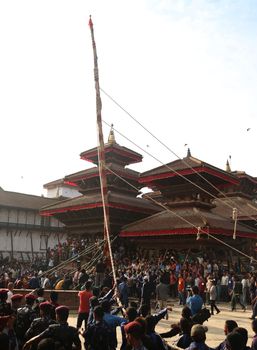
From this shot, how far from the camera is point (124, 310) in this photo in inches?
318

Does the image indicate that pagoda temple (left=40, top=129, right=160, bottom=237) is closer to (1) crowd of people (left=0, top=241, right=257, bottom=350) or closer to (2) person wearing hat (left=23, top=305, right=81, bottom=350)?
(1) crowd of people (left=0, top=241, right=257, bottom=350)

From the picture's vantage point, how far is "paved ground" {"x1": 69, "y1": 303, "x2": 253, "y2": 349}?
11798 mm

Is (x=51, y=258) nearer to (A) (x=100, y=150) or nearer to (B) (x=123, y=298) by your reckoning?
(B) (x=123, y=298)

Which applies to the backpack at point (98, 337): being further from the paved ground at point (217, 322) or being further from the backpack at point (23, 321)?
the paved ground at point (217, 322)

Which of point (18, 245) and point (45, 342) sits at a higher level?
point (18, 245)

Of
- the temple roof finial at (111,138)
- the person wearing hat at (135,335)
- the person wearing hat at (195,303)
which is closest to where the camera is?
the person wearing hat at (135,335)

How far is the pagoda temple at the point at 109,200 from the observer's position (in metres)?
29.3

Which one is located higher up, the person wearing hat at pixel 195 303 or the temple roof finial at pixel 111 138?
the temple roof finial at pixel 111 138

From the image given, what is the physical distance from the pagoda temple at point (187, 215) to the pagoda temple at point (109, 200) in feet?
6.78

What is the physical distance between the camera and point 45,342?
15.8 ft

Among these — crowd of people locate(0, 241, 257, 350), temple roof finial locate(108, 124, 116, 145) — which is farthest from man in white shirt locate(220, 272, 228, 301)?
temple roof finial locate(108, 124, 116, 145)

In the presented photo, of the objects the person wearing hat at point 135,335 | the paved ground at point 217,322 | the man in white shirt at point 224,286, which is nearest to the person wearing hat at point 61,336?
the person wearing hat at point 135,335

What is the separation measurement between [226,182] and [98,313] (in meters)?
22.5

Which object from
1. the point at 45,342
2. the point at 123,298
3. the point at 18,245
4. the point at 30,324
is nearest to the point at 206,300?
the point at 123,298
